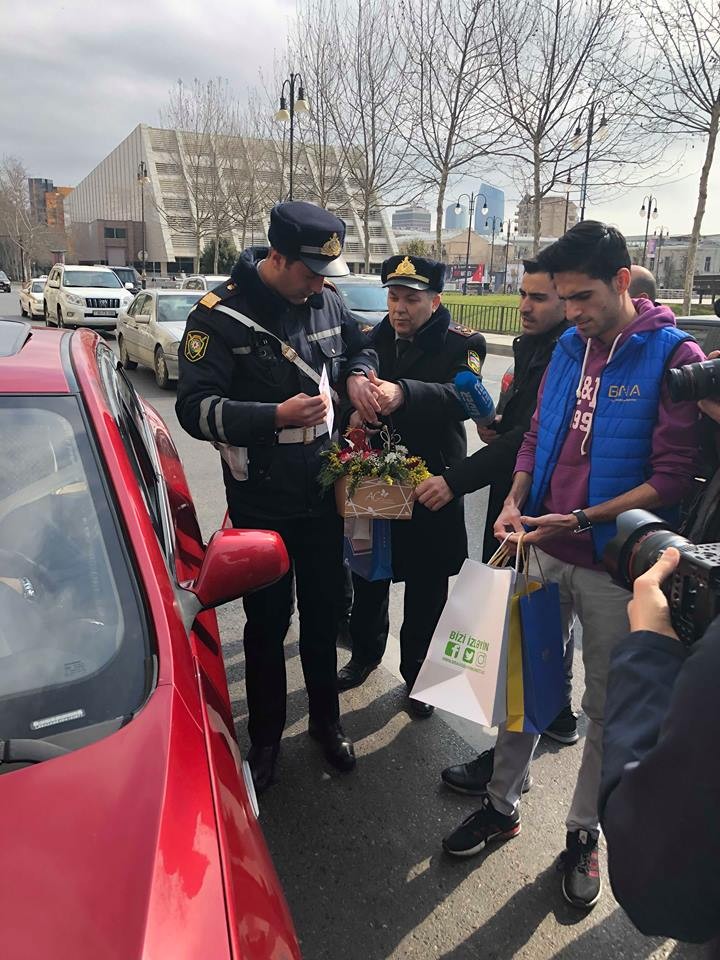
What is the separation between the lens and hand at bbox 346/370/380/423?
262 cm

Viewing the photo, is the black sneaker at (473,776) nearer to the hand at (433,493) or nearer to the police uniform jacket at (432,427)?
the police uniform jacket at (432,427)

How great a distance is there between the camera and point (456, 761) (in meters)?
2.79

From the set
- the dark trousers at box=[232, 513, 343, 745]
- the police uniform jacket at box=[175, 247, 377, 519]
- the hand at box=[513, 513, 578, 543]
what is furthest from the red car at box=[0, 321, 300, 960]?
the hand at box=[513, 513, 578, 543]

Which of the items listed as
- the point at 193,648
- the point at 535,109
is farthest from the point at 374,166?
the point at 193,648

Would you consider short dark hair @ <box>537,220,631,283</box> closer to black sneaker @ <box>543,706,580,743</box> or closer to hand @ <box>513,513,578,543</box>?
hand @ <box>513,513,578,543</box>

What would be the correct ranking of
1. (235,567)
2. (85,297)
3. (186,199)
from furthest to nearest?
(186,199), (85,297), (235,567)

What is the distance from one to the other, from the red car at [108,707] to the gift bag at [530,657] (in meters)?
0.72

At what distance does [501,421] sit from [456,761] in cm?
140

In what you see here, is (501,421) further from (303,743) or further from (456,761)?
(303,743)

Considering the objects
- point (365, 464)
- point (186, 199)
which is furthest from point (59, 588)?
point (186, 199)

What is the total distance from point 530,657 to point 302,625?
1.05 meters

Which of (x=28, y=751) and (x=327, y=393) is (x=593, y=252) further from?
(x=28, y=751)

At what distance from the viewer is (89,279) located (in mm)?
20047

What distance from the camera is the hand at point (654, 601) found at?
42.0 inches
